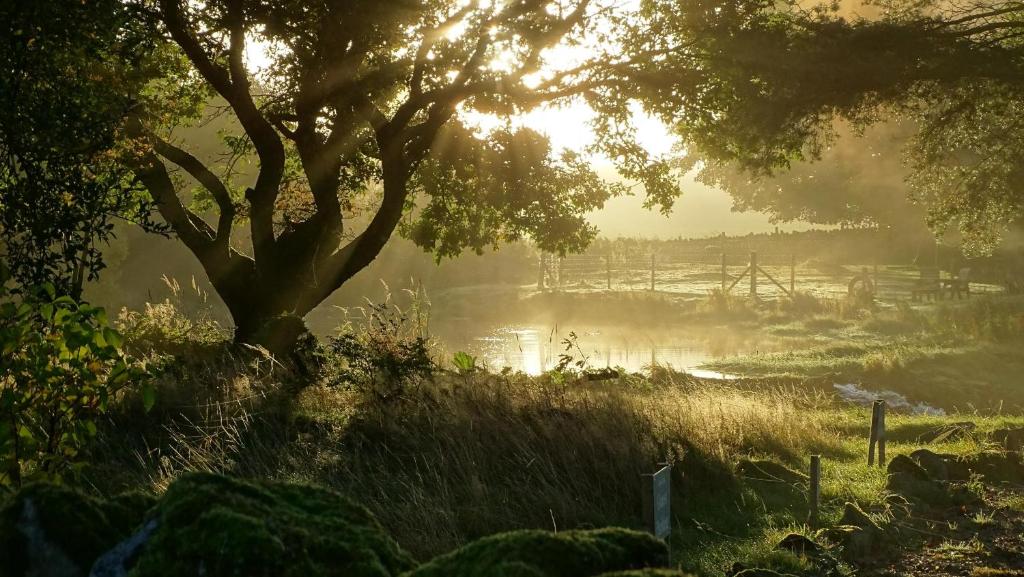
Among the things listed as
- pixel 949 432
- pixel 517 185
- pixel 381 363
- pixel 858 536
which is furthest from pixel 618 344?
pixel 858 536

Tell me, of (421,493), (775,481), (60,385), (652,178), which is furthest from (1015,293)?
(60,385)

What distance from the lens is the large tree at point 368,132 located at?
13711 mm

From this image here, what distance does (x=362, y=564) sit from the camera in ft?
9.32

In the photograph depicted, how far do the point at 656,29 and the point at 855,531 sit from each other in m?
9.73

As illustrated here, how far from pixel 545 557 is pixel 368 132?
1495 cm

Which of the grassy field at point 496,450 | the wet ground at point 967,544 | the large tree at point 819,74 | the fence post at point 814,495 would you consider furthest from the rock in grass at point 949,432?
the fence post at point 814,495

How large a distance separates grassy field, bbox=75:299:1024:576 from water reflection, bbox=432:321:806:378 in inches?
491

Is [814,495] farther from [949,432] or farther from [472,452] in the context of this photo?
[949,432]

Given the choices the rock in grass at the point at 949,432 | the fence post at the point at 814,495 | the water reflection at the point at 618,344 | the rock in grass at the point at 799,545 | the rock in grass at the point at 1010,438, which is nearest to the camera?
the rock in grass at the point at 799,545

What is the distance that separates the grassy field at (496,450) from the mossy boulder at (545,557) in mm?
3759

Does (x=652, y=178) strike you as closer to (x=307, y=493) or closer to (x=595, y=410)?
(x=595, y=410)

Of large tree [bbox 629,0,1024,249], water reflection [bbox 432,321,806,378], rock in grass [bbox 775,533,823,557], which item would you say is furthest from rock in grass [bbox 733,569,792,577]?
water reflection [bbox 432,321,806,378]

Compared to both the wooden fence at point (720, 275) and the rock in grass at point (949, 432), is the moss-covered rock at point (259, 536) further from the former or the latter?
the wooden fence at point (720, 275)

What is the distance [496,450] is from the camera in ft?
27.9
